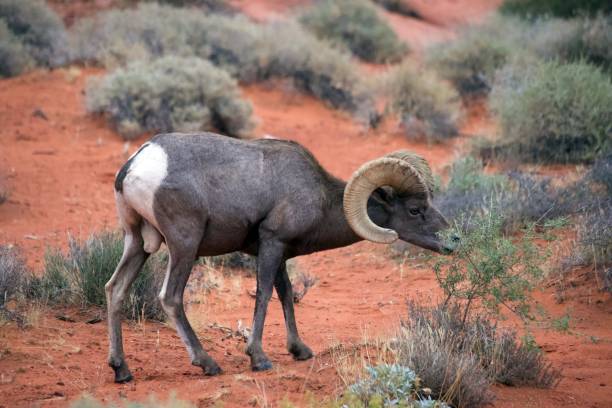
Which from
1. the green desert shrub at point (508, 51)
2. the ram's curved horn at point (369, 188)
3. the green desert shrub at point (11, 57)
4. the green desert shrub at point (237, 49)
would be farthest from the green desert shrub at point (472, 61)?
the ram's curved horn at point (369, 188)

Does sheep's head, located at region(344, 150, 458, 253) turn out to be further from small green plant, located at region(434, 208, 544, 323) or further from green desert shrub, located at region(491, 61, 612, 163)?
green desert shrub, located at region(491, 61, 612, 163)

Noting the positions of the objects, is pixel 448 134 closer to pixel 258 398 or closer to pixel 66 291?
pixel 66 291

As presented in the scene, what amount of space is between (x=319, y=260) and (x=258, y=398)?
20.1ft

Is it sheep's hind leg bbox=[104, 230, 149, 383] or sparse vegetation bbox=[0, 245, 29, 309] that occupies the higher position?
sheep's hind leg bbox=[104, 230, 149, 383]

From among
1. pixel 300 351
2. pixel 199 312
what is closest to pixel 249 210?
pixel 300 351

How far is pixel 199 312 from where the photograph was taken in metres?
8.84

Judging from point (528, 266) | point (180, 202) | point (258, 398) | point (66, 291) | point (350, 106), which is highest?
point (180, 202)

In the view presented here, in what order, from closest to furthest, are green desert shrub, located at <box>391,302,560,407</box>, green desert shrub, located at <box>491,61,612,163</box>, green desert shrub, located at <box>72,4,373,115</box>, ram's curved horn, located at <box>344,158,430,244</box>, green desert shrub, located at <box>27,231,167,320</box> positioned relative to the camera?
green desert shrub, located at <box>391,302,560,407</box>, ram's curved horn, located at <box>344,158,430,244</box>, green desert shrub, located at <box>27,231,167,320</box>, green desert shrub, located at <box>491,61,612,163</box>, green desert shrub, located at <box>72,4,373,115</box>

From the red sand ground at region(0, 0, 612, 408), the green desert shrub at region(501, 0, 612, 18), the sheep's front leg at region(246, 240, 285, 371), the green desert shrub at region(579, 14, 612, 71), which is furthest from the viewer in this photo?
the green desert shrub at region(501, 0, 612, 18)

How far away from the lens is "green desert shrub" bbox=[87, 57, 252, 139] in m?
16.3

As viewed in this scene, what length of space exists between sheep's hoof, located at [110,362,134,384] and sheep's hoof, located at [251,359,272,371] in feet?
3.31

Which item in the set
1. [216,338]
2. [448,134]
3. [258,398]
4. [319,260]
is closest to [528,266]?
[258,398]

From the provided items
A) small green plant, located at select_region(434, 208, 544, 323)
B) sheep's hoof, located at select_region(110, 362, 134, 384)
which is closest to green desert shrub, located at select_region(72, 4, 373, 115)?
small green plant, located at select_region(434, 208, 544, 323)

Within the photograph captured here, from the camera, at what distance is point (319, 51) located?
21344mm
